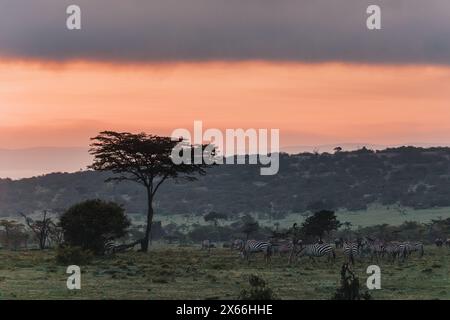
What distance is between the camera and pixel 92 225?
55.0 m

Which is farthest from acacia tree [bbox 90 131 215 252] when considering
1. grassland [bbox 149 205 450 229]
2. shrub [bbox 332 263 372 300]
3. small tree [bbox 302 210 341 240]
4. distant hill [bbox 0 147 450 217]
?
distant hill [bbox 0 147 450 217]

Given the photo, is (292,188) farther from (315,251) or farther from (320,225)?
(315,251)

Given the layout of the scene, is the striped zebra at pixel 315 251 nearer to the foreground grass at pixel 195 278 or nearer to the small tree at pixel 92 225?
the foreground grass at pixel 195 278

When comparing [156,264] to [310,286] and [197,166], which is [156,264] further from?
[197,166]

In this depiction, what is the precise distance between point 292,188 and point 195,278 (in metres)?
126

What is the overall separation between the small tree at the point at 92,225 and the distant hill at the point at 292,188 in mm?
83333

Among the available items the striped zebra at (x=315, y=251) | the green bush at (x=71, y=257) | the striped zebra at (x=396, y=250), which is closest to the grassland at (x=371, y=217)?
the striped zebra at (x=396, y=250)

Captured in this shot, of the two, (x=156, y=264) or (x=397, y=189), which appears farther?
(x=397, y=189)

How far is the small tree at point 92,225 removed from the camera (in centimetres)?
5444

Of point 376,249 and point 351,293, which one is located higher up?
point 351,293

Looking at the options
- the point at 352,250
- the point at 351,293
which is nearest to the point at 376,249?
the point at 352,250
